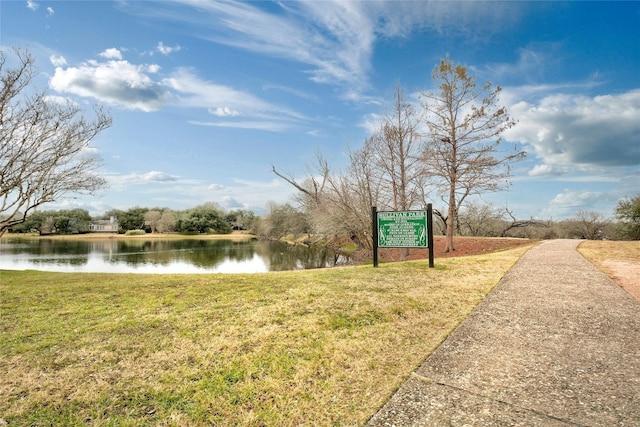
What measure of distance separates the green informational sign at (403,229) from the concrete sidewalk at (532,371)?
3.49 meters

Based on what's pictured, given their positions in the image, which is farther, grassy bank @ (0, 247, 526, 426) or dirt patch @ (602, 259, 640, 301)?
dirt patch @ (602, 259, 640, 301)

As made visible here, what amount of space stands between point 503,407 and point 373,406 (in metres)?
0.98

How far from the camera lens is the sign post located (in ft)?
29.4

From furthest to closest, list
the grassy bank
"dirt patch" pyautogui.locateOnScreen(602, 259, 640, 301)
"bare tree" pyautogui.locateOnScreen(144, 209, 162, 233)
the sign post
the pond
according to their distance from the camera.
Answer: "bare tree" pyautogui.locateOnScreen(144, 209, 162, 233)
the pond
the sign post
"dirt patch" pyautogui.locateOnScreen(602, 259, 640, 301)
the grassy bank

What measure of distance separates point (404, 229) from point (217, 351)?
6754mm

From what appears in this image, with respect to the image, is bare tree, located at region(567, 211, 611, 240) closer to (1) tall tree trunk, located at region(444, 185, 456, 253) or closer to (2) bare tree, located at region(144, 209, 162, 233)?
(1) tall tree trunk, located at region(444, 185, 456, 253)

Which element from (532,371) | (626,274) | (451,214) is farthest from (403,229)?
(451,214)

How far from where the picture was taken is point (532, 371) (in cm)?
314

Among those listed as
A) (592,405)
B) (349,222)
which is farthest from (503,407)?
(349,222)

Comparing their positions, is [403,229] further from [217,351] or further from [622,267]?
[217,351]

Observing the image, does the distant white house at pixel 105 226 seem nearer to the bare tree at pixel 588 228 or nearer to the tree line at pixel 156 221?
the tree line at pixel 156 221

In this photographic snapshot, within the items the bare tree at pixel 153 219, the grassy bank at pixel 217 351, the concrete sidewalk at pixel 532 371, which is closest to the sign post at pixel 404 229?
the grassy bank at pixel 217 351

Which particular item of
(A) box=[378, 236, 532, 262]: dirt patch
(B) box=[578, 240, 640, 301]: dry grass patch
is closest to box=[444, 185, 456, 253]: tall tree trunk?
(A) box=[378, 236, 532, 262]: dirt patch

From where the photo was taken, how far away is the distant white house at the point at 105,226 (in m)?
73.8
